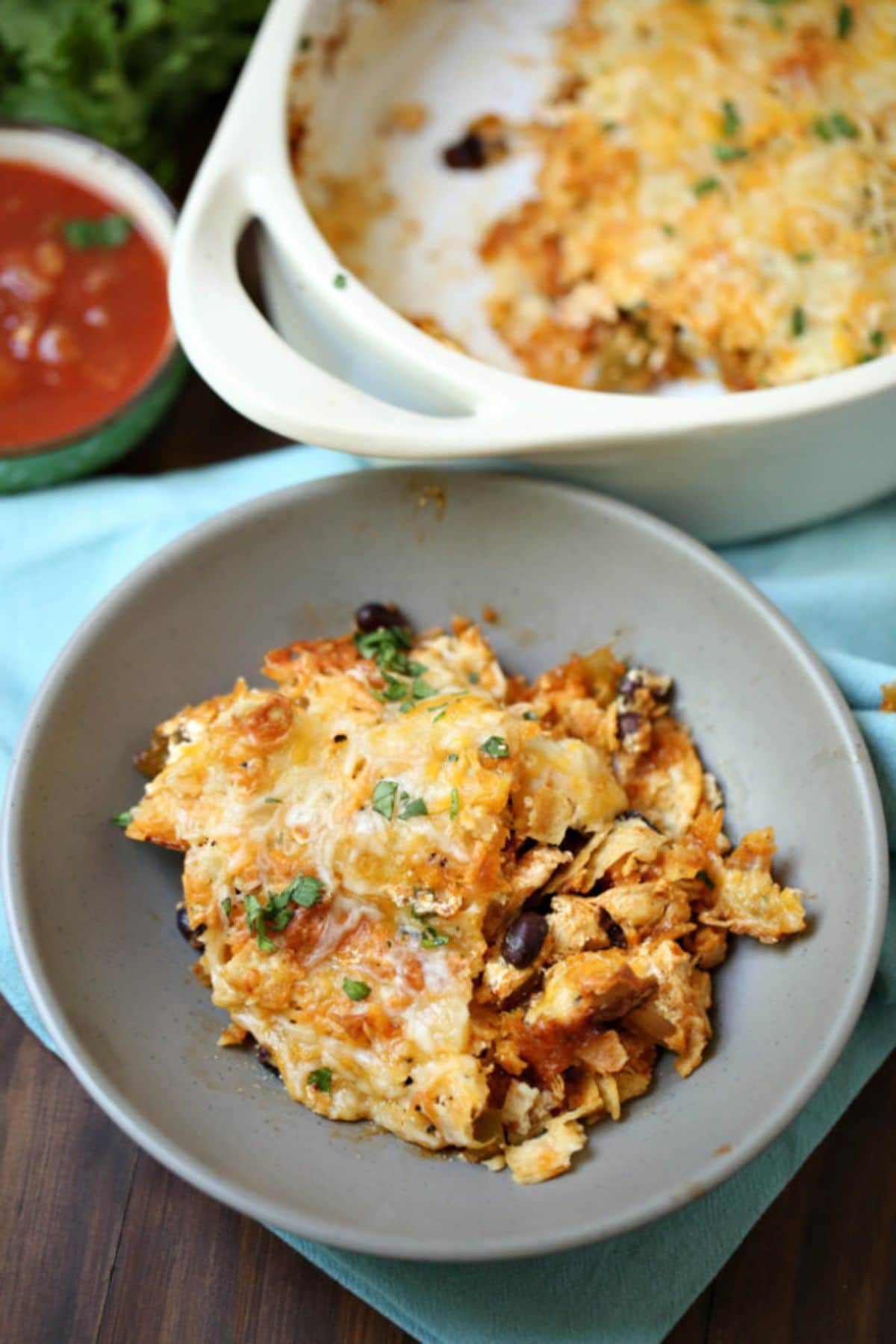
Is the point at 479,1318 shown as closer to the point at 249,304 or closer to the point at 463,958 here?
the point at 463,958

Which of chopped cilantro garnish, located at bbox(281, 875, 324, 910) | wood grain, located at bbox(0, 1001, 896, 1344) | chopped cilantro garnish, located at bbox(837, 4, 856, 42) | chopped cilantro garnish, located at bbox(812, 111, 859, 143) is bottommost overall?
wood grain, located at bbox(0, 1001, 896, 1344)

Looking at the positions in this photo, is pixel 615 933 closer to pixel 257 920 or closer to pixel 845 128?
pixel 257 920

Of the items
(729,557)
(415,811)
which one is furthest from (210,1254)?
(729,557)

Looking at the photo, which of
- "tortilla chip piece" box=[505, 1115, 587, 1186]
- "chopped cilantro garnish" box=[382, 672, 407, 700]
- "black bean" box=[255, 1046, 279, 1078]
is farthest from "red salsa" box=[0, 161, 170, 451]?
"tortilla chip piece" box=[505, 1115, 587, 1186]

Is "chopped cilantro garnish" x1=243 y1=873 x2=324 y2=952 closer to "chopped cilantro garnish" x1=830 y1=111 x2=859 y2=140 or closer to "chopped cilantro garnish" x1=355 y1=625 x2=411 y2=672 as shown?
"chopped cilantro garnish" x1=355 y1=625 x2=411 y2=672

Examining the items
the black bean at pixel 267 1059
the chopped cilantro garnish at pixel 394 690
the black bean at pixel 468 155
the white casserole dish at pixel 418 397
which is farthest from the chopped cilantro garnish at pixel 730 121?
the black bean at pixel 267 1059

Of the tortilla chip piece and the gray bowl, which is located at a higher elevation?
the gray bowl
